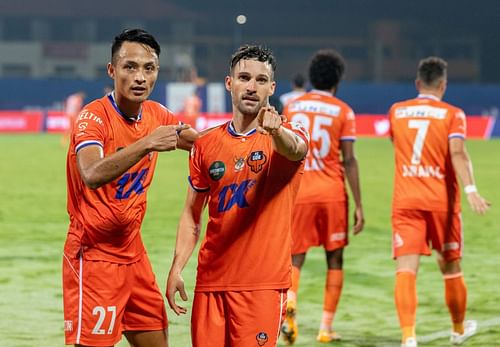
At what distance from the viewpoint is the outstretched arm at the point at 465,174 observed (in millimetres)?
7552

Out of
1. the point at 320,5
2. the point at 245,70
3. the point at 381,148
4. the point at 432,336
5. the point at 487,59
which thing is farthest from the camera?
the point at 320,5

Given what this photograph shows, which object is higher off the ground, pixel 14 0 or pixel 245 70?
pixel 14 0

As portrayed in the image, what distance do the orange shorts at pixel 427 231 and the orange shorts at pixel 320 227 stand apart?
2.05 feet

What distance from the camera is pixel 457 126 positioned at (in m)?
7.88

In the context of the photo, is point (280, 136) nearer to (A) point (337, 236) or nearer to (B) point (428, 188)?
(B) point (428, 188)

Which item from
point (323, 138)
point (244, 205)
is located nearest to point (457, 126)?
point (323, 138)

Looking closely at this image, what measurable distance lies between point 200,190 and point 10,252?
8.23 meters

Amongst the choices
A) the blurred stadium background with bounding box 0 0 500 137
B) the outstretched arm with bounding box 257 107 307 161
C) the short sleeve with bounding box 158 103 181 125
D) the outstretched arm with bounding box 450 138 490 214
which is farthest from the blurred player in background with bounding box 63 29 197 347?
the blurred stadium background with bounding box 0 0 500 137

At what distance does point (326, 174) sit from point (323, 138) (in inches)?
12.6

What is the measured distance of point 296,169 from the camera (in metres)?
5.05

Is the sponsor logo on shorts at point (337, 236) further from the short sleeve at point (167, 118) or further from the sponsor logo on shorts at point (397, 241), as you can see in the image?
the short sleeve at point (167, 118)

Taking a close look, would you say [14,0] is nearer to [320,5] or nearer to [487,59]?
[320,5]

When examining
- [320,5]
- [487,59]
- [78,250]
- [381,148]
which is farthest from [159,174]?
[320,5]

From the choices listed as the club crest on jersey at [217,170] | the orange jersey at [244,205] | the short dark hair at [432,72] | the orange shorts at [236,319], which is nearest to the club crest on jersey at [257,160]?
the orange jersey at [244,205]
